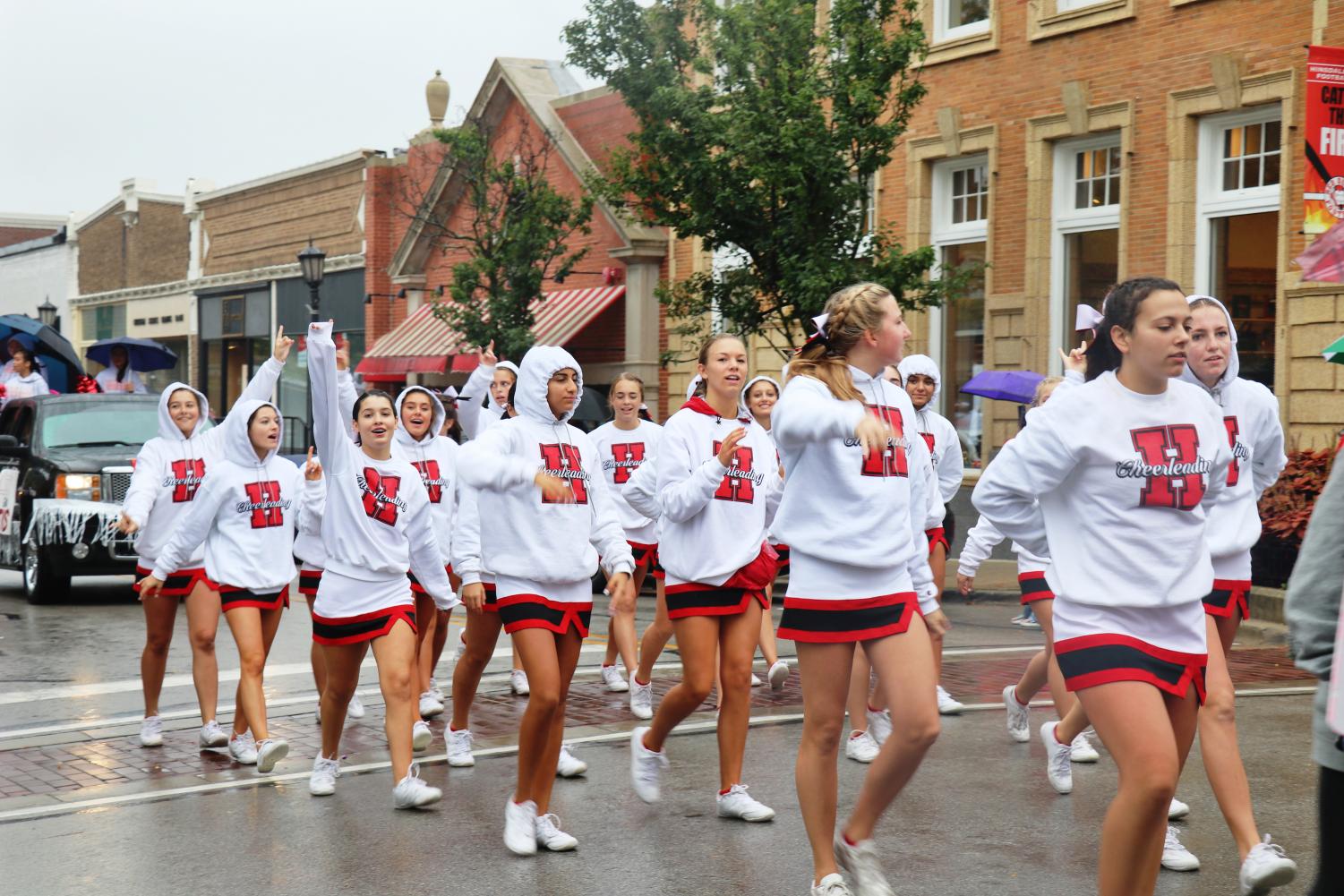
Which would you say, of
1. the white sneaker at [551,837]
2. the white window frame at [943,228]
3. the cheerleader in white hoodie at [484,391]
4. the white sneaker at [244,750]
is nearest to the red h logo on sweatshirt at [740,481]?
the white sneaker at [551,837]

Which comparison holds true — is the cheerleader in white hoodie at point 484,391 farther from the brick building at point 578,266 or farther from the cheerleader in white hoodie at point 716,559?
the brick building at point 578,266

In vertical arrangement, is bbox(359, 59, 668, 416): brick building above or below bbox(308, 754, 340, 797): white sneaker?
above

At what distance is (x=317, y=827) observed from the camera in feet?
21.6

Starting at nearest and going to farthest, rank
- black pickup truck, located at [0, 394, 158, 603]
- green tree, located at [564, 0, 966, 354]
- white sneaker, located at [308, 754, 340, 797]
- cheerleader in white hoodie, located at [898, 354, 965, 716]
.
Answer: white sneaker, located at [308, 754, 340, 797], cheerleader in white hoodie, located at [898, 354, 965, 716], black pickup truck, located at [0, 394, 158, 603], green tree, located at [564, 0, 966, 354]

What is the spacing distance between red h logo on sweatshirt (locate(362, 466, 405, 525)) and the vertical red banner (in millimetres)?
10654

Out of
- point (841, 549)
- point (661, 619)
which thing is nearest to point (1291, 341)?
point (661, 619)

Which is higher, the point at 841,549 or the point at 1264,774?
the point at 841,549

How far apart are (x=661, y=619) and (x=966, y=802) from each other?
2483 millimetres

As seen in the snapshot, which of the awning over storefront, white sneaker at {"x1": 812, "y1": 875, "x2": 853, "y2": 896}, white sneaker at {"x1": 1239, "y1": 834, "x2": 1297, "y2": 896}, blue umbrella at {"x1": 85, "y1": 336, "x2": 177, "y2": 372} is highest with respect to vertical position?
the awning over storefront

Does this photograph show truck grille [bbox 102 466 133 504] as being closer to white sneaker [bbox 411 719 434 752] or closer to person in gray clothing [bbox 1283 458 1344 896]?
white sneaker [bbox 411 719 434 752]

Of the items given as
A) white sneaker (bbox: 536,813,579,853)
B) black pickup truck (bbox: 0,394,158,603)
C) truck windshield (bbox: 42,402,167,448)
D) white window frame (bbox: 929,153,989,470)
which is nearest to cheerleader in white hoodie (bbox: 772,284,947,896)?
white sneaker (bbox: 536,813,579,853)

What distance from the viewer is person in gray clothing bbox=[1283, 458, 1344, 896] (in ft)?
10.0

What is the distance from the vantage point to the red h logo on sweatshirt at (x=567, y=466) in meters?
6.60

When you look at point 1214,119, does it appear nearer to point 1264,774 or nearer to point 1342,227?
point 1342,227
